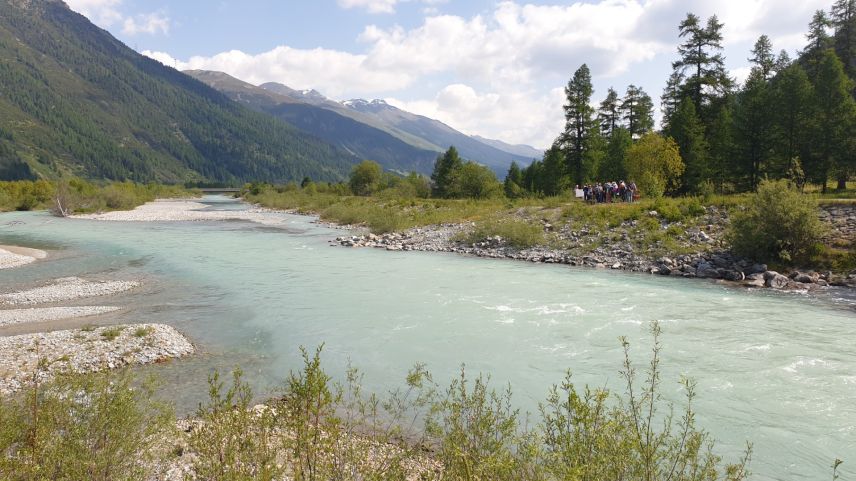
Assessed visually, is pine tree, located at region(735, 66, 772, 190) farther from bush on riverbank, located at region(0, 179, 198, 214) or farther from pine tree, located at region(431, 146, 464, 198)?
bush on riverbank, located at region(0, 179, 198, 214)

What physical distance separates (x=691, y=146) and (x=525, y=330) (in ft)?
122

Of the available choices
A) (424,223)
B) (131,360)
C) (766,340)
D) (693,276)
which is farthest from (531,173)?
(131,360)

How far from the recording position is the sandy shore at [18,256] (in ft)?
92.3

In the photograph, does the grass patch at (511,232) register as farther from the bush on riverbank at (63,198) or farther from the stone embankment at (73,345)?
the bush on riverbank at (63,198)

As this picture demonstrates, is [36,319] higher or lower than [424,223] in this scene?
lower

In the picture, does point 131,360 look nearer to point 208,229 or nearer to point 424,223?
point 424,223

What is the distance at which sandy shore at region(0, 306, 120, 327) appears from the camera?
1611cm

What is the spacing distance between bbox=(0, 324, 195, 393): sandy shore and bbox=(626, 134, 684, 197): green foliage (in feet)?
129

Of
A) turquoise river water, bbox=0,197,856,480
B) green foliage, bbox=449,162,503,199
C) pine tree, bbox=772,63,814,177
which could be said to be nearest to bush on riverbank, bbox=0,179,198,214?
turquoise river water, bbox=0,197,856,480

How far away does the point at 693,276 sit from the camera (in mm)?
24078

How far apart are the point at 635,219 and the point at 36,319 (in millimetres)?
33064

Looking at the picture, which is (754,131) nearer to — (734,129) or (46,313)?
(734,129)

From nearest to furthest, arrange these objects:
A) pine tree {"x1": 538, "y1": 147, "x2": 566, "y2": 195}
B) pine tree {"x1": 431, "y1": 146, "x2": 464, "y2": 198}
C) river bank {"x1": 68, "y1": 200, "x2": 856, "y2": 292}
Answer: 1. river bank {"x1": 68, "y1": 200, "x2": 856, "y2": 292}
2. pine tree {"x1": 538, "y1": 147, "x2": 566, "y2": 195}
3. pine tree {"x1": 431, "y1": 146, "x2": 464, "y2": 198}

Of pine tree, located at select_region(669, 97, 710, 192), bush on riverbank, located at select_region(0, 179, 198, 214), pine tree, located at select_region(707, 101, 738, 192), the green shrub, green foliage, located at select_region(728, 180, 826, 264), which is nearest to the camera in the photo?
the green shrub
